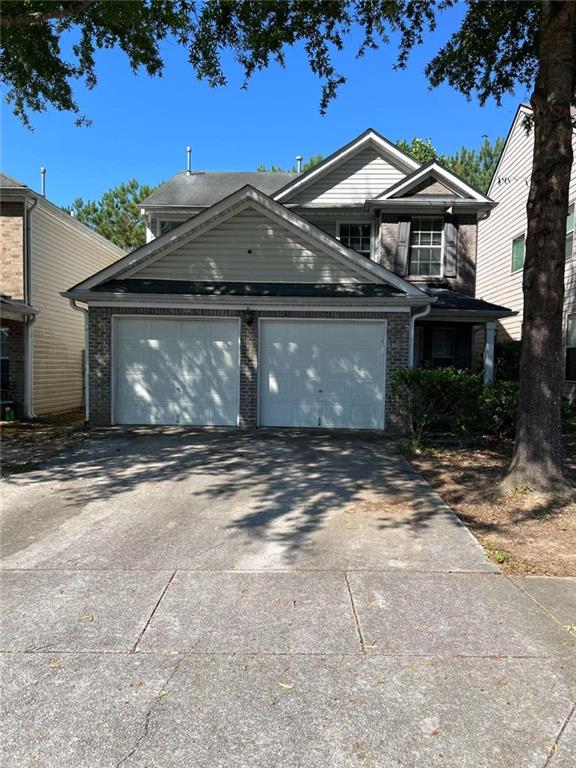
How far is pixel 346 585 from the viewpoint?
13.2ft

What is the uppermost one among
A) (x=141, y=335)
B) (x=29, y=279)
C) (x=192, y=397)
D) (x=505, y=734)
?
(x=29, y=279)

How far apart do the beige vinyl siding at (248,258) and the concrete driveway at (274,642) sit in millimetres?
6633

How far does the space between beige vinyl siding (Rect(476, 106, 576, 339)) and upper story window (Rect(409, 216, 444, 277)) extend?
412cm

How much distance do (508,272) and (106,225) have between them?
98.7 feet

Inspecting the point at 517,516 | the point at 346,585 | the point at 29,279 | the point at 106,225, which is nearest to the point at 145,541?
the point at 346,585

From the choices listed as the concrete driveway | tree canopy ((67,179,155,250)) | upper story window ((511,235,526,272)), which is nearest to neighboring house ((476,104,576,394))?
upper story window ((511,235,526,272))

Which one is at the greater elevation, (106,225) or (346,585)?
(106,225)

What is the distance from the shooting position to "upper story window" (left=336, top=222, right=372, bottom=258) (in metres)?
14.7

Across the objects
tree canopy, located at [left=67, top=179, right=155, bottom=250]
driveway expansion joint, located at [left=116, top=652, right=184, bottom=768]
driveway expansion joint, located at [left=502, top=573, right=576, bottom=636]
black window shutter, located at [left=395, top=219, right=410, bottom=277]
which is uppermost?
tree canopy, located at [left=67, top=179, right=155, bottom=250]

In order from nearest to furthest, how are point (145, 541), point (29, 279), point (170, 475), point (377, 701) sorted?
point (377, 701) → point (145, 541) → point (170, 475) → point (29, 279)

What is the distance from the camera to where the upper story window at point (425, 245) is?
13992mm

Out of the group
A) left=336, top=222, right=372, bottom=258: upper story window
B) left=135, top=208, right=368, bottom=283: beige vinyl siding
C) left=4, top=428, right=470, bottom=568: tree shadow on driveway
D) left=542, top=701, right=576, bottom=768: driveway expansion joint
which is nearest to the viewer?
left=542, top=701, right=576, bottom=768: driveway expansion joint

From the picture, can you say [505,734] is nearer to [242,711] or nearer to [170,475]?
[242,711]

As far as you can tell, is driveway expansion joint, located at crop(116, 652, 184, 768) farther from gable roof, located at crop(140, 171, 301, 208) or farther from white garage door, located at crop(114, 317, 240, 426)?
gable roof, located at crop(140, 171, 301, 208)
